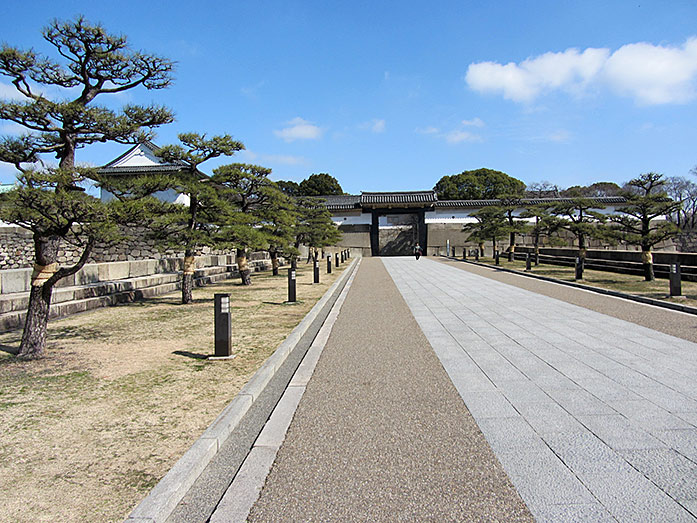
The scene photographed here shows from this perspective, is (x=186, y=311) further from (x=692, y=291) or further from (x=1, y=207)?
(x=692, y=291)

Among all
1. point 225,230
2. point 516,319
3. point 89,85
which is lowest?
point 516,319

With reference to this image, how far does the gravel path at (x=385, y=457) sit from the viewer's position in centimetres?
264

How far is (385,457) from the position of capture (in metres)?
3.28

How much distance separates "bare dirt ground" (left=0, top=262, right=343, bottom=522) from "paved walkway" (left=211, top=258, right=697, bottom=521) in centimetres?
89

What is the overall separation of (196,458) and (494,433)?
7.22ft

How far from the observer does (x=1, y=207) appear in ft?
16.8

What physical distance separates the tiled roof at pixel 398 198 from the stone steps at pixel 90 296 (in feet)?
102

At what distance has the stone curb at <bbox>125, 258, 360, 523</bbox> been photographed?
8.54ft

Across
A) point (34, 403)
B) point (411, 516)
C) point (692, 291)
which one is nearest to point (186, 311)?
point (34, 403)

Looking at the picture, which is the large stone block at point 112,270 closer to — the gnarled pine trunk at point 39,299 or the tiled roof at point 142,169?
the gnarled pine trunk at point 39,299

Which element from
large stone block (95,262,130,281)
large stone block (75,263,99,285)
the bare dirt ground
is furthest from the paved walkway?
large stone block (95,262,130,281)

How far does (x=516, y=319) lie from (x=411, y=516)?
24.7ft

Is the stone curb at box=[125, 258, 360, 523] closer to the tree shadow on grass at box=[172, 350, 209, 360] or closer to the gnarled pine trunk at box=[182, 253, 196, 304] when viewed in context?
the tree shadow on grass at box=[172, 350, 209, 360]

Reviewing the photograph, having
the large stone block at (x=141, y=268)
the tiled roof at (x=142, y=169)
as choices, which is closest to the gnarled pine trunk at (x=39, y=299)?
the large stone block at (x=141, y=268)
